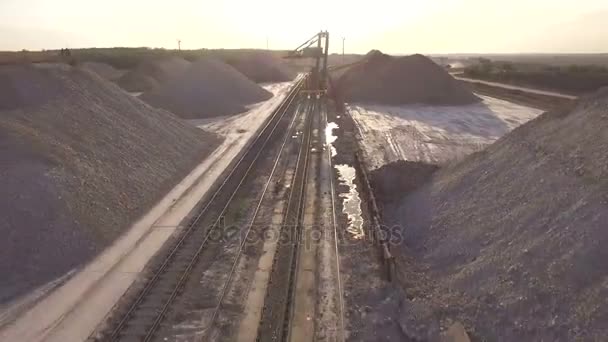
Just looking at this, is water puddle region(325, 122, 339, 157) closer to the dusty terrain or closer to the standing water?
the standing water

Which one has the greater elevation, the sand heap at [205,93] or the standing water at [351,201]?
the sand heap at [205,93]

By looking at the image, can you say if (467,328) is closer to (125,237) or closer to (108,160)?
(125,237)

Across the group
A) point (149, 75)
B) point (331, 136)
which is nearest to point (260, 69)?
point (149, 75)

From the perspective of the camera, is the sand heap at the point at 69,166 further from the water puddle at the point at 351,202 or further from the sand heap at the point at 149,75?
the sand heap at the point at 149,75

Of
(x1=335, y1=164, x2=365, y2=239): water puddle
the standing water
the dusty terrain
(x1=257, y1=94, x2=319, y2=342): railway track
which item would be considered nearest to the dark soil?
the dusty terrain

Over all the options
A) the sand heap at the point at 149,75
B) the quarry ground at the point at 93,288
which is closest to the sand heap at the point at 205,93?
the sand heap at the point at 149,75

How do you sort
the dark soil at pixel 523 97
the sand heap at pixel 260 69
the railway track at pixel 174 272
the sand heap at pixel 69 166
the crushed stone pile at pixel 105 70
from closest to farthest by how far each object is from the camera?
the railway track at pixel 174 272 → the sand heap at pixel 69 166 → the dark soil at pixel 523 97 → the crushed stone pile at pixel 105 70 → the sand heap at pixel 260 69
